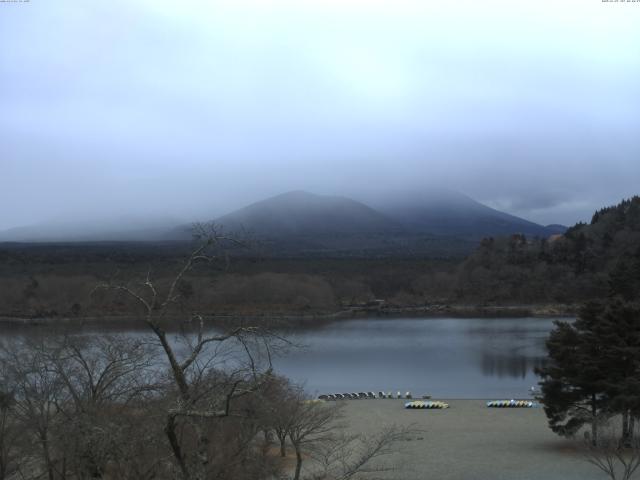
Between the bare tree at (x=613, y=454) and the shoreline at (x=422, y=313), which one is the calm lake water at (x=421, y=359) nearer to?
the bare tree at (x=613, y=454)

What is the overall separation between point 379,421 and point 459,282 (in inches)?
2523

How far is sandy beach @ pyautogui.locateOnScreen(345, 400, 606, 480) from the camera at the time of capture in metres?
13.1

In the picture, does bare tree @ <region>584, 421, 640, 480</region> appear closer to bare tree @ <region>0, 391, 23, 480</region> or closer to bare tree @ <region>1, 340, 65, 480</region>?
bare tree @ <region>1, 340, 65, 480</region>

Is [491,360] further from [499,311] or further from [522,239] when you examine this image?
[522,239]

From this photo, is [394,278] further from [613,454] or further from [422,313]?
[613,454]

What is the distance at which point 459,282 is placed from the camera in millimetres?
82438

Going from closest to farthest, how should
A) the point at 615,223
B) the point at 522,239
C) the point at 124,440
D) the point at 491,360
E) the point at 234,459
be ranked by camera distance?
1. the point at 124,440
2. the point at 234,459
3. the point at 491,360
4. the point at 615,223
5. the point at 522,239

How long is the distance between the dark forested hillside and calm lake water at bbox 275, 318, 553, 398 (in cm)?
2089

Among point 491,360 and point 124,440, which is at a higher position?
point 124,440

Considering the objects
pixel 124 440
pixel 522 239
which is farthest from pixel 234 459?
pixel 522 239

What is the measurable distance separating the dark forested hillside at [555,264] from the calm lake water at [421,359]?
65.3 feet

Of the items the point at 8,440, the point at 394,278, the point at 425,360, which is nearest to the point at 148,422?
the point at 8,440

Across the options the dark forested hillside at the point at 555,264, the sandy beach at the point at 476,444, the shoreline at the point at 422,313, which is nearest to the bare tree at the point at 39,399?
the sandy beach at the point at 476,444

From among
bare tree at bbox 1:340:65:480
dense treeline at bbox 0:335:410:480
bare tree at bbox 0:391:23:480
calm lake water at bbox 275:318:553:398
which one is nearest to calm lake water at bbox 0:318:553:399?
calm lake water at bbox 275:318:553:398
